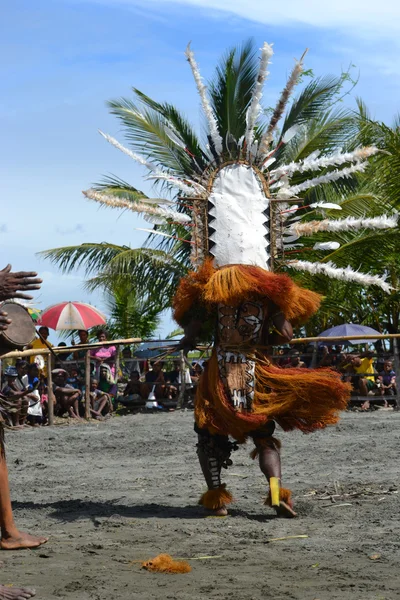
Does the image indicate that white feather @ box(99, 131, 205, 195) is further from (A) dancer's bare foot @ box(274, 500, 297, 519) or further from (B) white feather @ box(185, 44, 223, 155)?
(A) dancer's bare foot @ box(274, 500, 297, 519)

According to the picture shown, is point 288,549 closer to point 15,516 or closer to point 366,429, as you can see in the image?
point 15,516

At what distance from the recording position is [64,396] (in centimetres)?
1320

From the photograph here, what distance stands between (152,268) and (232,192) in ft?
32.8

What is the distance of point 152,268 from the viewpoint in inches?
643

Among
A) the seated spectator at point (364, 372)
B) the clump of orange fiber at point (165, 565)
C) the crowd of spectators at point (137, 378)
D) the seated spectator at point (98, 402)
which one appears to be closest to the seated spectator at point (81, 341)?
the crowd of spectators at point (137, 378)

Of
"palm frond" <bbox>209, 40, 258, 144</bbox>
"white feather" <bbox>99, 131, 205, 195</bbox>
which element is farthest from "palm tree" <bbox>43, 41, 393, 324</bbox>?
"white feather" <bbox>99, 131, 205, 195</bbox>

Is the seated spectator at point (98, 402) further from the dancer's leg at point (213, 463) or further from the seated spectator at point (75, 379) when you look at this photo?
the dancer's leg at point (213, 463)

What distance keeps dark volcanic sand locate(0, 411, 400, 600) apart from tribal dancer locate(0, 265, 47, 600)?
0.26 ft

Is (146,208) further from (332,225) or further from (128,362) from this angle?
(128,362)

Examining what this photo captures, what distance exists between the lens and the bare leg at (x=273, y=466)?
18.9 feet

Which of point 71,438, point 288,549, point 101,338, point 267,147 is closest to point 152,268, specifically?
point 101,338

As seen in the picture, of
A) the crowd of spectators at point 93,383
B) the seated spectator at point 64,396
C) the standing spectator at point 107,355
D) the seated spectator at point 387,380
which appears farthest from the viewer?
the standing spectator at point 107,355

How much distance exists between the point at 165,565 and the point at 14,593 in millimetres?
863

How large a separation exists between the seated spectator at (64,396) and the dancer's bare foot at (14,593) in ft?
30.6
